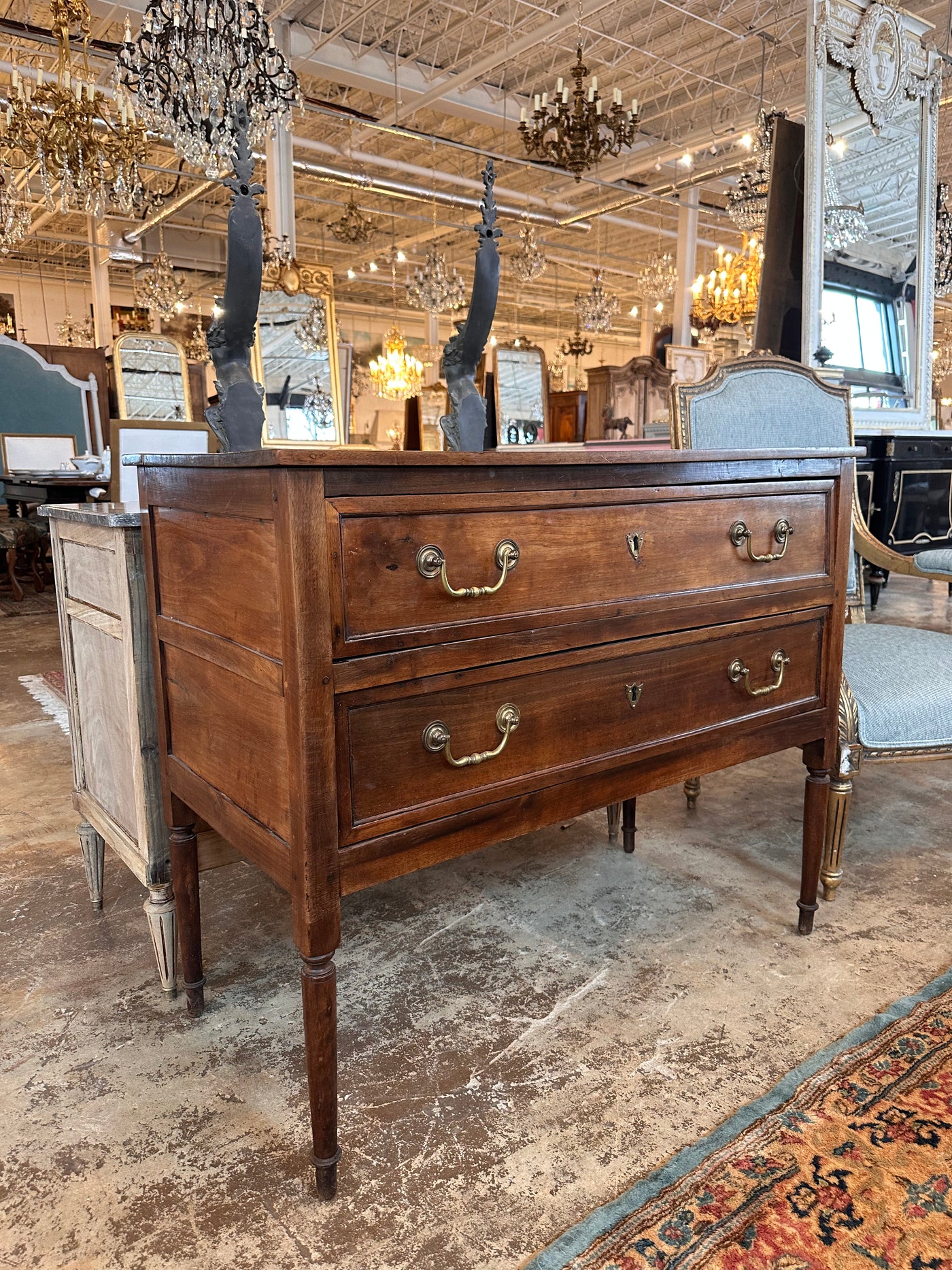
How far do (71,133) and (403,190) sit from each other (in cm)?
586

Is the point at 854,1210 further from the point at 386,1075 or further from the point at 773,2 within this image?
the point at 773,2

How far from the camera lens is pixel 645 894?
6.52 ft

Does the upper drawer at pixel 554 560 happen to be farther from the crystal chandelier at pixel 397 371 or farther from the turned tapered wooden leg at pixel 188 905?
the crystal chandelier at pixel 397 371

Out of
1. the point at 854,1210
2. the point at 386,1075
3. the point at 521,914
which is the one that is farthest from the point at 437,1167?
the point at 521,914

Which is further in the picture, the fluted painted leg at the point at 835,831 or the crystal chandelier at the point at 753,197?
the crystal chandelier at the point at 753,197

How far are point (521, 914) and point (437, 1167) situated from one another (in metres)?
0.74

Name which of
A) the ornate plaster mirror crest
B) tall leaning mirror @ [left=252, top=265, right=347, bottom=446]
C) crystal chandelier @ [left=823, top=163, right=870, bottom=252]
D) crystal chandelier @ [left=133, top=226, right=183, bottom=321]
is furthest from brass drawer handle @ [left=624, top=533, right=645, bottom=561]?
crystal chandelier @ [left=133, top=226, right=183, bottom=321]

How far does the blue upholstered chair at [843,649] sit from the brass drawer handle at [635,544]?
1.51 ft

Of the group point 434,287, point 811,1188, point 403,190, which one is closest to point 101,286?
point 403,190

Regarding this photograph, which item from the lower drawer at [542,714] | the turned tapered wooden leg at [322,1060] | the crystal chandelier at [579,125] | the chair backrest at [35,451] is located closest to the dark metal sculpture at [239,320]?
the lower drawer at [542,714]

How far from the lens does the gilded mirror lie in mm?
6312

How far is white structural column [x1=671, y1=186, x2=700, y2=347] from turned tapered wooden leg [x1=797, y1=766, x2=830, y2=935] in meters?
10.4

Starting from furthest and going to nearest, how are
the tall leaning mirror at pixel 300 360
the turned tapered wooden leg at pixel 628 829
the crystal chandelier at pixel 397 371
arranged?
the crystal chandelier at pixel 397 371, the tall leaning mirror at pixel 300 360, the turned tapered wooden leg at pixel 628 829

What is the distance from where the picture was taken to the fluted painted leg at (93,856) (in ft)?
6.12
